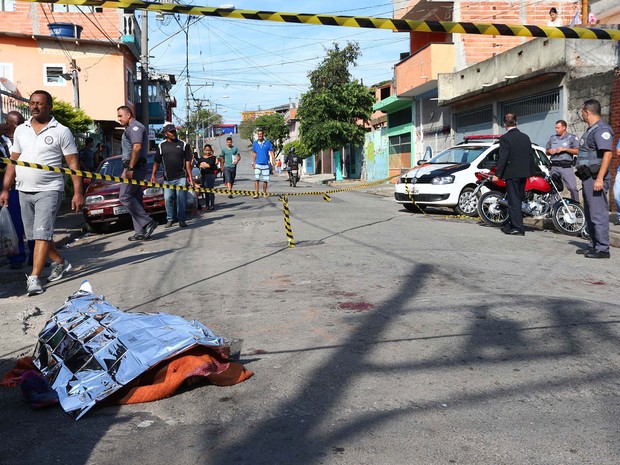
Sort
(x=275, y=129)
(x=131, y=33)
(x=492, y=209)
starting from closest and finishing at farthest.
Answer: (x=492, y=209), (x=131, y=33), (x=275, y=129)

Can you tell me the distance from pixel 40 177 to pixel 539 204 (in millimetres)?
8221

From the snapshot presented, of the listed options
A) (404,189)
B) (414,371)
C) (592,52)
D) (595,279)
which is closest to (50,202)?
(414,371)

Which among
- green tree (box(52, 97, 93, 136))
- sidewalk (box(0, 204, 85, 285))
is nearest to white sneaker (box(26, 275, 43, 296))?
sidewalk (box(0, 204, 85, 285))

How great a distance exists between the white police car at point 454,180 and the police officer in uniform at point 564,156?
94 centimetres

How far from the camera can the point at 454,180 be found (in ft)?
45.1

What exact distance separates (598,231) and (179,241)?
5969 mm

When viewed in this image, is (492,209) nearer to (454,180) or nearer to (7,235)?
(454,180)

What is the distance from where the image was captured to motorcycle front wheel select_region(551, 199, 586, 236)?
11.0 m

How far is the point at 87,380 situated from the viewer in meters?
3.62

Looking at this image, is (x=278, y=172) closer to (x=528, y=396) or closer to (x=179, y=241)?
(x=179, y=241)

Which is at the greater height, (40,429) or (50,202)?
(50,202)

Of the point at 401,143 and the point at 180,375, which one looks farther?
the point at 401,143

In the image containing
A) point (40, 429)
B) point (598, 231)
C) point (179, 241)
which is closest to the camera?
point (40, 429)

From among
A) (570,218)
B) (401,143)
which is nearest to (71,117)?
(570,218)
